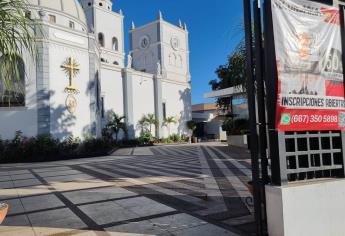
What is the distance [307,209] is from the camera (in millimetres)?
4062

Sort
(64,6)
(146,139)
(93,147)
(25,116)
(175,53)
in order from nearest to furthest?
(25,116) → (93,147) → (64,6) → (146,139) → (175,53)

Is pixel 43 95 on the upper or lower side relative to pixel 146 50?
lower

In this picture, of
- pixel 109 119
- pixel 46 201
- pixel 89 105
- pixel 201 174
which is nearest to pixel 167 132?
pixel 109 119

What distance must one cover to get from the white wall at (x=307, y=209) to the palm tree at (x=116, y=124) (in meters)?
26.5

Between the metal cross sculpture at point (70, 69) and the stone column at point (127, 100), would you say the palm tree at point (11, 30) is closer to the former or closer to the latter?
the metal cross sculpture at point (70, 69)

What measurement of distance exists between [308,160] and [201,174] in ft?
18.9

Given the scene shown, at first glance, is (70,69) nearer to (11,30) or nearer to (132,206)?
(132,206)

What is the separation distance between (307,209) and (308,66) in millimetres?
1659

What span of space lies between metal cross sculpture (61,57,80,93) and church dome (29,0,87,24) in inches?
150

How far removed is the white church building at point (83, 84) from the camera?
20094mm

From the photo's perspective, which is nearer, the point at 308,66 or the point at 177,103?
the point at 308,66

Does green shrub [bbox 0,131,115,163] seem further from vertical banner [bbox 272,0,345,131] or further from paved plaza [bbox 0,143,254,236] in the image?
vertical banner [bbox 272,0,345,131]

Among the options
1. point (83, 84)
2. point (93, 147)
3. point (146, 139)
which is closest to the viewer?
point (93, 147)

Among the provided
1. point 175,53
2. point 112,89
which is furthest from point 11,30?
point 175,53
